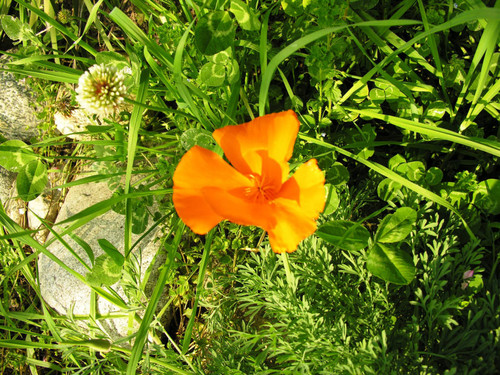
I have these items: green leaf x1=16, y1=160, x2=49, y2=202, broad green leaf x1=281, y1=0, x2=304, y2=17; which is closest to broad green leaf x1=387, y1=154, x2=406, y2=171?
broad green leaf x1=281, y1=0, x2=304, y2=17

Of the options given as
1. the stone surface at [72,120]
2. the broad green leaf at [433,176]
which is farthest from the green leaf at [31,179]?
the broad green leaf at [433,176]

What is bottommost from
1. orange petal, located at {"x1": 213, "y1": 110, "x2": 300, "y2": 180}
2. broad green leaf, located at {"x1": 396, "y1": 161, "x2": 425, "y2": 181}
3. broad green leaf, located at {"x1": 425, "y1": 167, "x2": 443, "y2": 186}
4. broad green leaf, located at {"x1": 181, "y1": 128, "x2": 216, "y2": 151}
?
broad green leaf, located at {"x1": 425, "y1": 167, "x2": 443, "y2": 186}

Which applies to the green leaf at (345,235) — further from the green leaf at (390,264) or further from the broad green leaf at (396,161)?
the broad green leaf at (396,161)

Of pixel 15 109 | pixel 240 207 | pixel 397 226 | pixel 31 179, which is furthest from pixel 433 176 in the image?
pixel 15 109

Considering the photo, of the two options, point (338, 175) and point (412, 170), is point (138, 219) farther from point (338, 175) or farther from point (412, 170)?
point (412, 170)

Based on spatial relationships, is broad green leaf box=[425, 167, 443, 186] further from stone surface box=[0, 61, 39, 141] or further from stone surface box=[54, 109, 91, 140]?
stone surface box=[0, 61, 39, 141]
